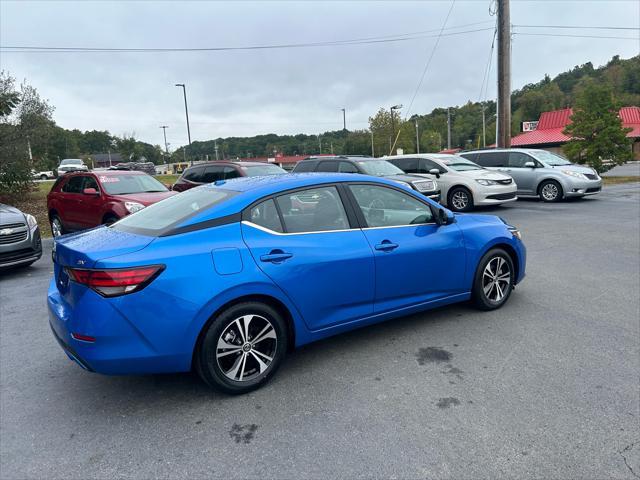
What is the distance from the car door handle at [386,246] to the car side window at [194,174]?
9.55m

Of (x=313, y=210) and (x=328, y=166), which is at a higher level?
(x=328, y=166)

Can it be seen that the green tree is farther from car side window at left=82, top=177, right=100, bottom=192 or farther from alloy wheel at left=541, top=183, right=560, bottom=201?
car side window at left=82, top=177, right=100, bottom=192

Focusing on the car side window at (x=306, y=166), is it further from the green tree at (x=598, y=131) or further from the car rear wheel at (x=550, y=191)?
the green tree at (x=598, y=131)

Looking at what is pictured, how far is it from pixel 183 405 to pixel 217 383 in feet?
0.98

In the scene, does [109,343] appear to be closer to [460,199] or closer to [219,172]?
[219,172]

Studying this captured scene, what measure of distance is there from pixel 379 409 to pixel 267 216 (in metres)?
1.60

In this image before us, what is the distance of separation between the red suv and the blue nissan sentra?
207 inches

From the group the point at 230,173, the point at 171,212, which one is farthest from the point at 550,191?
the point at 171,212

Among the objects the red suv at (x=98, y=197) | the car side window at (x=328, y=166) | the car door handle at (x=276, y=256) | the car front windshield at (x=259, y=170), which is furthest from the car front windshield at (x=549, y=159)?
the car door handle at (x=276, y=256)

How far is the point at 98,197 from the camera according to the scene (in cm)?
921

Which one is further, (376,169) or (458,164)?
(458,164)

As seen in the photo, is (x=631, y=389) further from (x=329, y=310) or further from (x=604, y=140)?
(x=604, y=140)

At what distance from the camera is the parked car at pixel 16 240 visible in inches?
281

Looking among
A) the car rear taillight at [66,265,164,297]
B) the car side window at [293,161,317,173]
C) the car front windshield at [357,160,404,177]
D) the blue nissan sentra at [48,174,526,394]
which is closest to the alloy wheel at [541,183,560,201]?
the car front windshield at [357,160,404,177]
